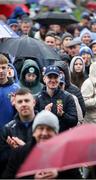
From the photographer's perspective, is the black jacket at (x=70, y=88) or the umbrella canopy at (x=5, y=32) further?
the umbrella canopy at (x=5, y=32)

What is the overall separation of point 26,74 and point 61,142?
16.8 feet

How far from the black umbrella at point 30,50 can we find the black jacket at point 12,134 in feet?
14.9

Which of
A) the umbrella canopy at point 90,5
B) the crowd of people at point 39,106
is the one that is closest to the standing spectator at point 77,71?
the crowd of people at point 39,106

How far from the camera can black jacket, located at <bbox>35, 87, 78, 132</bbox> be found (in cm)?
1161

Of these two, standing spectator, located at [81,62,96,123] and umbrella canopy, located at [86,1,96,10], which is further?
umbrella canopy, located at [86,1,96,10]

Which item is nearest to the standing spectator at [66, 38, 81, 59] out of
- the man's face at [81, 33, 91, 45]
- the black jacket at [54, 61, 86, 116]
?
the man's face at [81, 33, 91, 45]

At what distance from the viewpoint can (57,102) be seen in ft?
38.2

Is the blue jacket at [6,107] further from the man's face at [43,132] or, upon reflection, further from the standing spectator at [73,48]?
the standing spectator at [73,48]

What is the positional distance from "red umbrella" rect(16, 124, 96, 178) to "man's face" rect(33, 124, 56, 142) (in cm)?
72

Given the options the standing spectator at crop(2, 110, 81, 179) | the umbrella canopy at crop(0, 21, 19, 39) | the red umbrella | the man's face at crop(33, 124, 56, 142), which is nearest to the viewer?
the red umbrella

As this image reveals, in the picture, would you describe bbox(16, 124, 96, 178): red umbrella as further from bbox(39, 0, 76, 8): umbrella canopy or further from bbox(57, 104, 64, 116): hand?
bbox(39, 0, 76, 8): umbrella canopy

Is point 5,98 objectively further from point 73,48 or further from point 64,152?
point 73,48

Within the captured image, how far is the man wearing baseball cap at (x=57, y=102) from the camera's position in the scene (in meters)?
11.6

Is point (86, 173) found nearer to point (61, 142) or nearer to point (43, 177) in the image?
point (43, 177)
